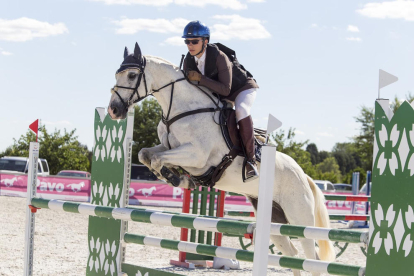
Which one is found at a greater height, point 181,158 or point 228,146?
point 228,146

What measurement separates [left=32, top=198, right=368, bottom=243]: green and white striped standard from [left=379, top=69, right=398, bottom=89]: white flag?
758mm

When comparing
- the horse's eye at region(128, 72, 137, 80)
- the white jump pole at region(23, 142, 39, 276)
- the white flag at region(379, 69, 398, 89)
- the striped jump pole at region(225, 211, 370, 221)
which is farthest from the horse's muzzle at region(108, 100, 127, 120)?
the striped jump pole at region(225, 211, 370, 221)

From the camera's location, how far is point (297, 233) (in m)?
2.98

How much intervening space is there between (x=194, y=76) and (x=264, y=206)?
2121 mm

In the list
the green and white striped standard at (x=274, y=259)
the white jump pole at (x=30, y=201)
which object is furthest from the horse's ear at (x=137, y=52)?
the green and white striped standard at (x=274, y=259)

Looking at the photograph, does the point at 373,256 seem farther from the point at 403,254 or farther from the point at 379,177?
the point at 379,177

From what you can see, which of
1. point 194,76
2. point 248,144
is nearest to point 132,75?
point 194,76

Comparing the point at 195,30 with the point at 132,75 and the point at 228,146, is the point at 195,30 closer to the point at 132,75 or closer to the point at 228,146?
the point at 132,75

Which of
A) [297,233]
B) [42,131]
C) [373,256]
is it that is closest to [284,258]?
[297,233]

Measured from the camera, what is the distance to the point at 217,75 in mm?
4445

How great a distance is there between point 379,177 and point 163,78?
2189 mm

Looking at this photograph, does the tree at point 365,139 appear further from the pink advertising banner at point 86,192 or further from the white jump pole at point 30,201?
the white jump pole at point 30,201

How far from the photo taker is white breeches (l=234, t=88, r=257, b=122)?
14.2 ft

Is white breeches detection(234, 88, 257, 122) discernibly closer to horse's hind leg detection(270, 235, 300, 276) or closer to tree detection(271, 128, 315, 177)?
horse's hind leg detection(270, 235, 300, 276)
